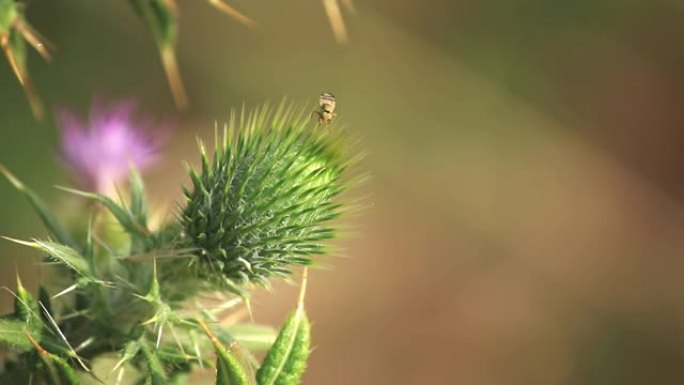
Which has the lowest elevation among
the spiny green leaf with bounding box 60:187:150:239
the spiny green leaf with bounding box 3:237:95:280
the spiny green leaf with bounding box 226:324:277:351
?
the spiny green leaf with bounding box 226:324:277:351

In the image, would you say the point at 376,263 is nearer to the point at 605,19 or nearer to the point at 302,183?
the point at 605,19

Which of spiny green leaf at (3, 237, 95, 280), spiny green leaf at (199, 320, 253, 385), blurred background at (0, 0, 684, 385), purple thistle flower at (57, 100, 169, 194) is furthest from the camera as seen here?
blurred background at (0, 0, 684, 385)

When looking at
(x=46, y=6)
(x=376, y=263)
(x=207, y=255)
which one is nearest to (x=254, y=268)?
(x=207, y=255)

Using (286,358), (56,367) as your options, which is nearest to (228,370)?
(286,358)

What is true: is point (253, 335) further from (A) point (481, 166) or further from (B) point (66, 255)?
(A) point (481, 166)

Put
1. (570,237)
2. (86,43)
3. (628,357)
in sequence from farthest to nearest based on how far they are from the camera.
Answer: (570,237), (628,357), (86,43)

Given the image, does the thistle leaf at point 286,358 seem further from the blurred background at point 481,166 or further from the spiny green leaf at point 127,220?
the blurred background at point 481,166

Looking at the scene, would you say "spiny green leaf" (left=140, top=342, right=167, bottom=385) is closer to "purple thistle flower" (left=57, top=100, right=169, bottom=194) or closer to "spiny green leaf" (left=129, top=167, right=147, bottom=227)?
"spiny green leaf" (left=129, top=167, right=147, bottom=227)

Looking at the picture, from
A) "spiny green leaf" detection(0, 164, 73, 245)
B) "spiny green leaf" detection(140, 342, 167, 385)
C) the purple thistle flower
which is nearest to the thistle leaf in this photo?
"spiny green leaf" detection(140, 342, 167, 385)
